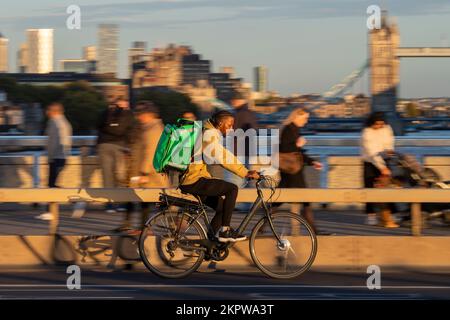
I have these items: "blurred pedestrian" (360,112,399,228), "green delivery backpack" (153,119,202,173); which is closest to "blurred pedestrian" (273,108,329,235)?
"blurred pedestrian" (360,112,399,228)

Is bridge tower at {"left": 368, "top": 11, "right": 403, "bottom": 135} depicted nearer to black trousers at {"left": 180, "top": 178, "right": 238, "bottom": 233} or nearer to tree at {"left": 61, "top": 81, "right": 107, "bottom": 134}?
tree at {"left": 61, "top": 81, "right": 107, "bottom": 134}

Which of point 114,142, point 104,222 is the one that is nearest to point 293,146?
point 114,142

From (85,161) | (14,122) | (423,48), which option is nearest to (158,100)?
(14,122)

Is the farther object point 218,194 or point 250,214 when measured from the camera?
point 250,214

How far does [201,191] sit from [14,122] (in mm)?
145004

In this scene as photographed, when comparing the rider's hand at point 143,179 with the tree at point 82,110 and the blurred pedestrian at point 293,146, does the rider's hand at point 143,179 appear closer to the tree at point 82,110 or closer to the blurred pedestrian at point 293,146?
A: the blurred pedestrian at point 293,146

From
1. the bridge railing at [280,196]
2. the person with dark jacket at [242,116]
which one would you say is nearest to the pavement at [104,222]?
the person with dark jacket at [242,116]

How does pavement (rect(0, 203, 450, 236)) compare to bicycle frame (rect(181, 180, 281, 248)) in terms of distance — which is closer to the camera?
bicycle frame (rect(181, 180, 281, 248))

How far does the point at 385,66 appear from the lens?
16650 cm

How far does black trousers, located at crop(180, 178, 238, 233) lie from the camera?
A: 990 centimetres

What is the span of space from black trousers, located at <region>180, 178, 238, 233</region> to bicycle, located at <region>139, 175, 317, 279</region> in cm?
12

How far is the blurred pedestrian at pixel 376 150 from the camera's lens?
13984 millimetres

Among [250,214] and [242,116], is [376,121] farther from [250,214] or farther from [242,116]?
[250,214]

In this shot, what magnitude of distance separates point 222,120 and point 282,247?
1.29 m
